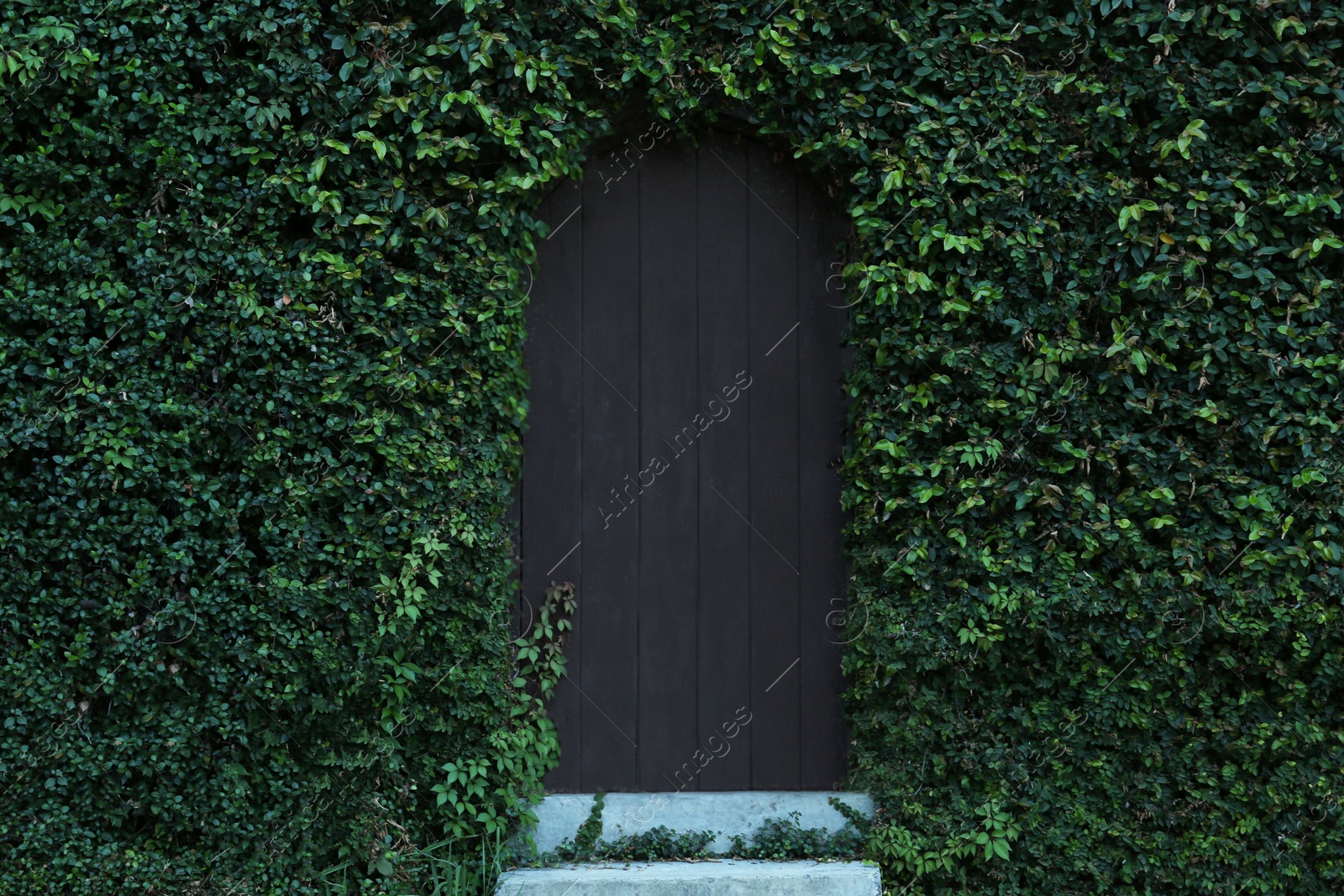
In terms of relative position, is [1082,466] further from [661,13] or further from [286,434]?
[286,434]

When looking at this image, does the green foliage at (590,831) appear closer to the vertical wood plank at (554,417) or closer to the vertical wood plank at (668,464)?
the vertical wood plank at (668,464)

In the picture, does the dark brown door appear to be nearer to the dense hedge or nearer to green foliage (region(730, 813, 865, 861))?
green foliage (region(730, 813, 865, 861))

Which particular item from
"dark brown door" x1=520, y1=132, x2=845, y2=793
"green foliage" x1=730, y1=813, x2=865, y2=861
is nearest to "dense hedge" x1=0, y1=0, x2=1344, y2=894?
"green foliage" x1=730, y1=813, x2=865, y2=861

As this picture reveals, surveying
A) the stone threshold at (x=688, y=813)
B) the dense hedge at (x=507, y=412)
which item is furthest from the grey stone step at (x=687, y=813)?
the dense hedge at (x=507, y=412)

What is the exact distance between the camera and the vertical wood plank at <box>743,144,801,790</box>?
12.3ft

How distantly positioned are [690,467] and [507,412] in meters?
0.75

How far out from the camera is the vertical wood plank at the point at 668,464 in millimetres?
3752

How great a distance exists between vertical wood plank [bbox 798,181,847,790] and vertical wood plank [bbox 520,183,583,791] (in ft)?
2.94

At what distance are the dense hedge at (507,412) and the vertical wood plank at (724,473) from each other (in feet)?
1.40

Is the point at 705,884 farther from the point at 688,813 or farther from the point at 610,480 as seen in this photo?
the point at 610,480

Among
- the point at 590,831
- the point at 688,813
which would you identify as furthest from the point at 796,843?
the point at 590,831

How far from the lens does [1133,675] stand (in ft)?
→ 11.2

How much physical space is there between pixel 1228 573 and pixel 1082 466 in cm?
64

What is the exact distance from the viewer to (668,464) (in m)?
3.79
